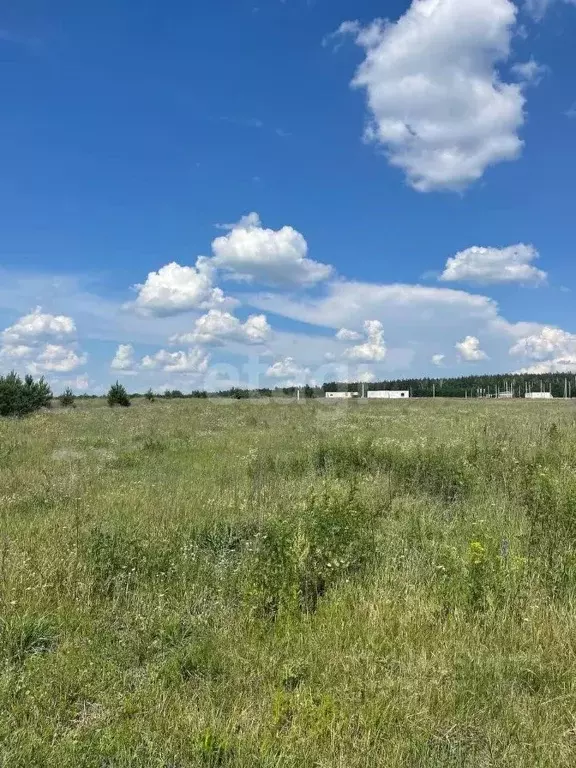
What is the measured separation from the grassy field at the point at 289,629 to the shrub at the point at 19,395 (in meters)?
29.6

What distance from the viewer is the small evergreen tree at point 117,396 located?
50.4 metres

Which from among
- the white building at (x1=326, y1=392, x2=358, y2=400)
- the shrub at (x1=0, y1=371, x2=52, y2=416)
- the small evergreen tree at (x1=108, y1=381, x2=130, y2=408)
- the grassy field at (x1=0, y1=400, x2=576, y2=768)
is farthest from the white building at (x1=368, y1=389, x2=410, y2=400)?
the grassy field at (x1=0, y1=400, x2=576, y2=768)

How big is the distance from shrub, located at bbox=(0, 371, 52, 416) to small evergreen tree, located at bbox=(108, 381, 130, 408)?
11170 mm

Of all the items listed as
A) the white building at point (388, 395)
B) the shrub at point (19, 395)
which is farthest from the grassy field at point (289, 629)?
the white building at point (388, 395)

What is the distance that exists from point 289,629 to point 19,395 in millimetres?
36003

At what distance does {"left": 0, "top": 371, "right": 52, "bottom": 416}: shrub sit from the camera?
1368 inches

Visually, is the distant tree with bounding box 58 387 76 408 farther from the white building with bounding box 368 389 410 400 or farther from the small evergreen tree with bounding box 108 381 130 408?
the white building with bounding box 368 389 410 400

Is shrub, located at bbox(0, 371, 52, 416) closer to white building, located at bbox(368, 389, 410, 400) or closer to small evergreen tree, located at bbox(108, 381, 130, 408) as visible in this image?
small evergreen tree, located at bbox(108, 381, 130, 408)

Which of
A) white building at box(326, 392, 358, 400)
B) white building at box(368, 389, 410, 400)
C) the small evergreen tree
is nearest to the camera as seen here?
the small evergreen tree

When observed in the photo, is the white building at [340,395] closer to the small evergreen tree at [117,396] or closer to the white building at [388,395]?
the white building at [388,395]

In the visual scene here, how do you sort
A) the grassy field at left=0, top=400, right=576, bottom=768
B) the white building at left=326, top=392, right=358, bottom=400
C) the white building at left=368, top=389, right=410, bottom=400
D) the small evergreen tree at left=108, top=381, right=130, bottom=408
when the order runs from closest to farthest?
the grassy field at left=0, top=400, right=576, bottom=768
the small evergreen tree at left=108, top=381, right=130, bottom=408
the white building at left=326, top=392, right=358, bottom=400
the white building at left=368, top=389, right=410, bottom=400

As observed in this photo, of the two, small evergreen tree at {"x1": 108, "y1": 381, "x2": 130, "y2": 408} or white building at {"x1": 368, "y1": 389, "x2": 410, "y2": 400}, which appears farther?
white building at {"x1": 368, "y1": 389, "x2": 410, "y2": 400}

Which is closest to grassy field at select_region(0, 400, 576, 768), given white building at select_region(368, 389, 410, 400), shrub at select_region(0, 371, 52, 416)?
shrub at select_region(0, 371, 52, 416)

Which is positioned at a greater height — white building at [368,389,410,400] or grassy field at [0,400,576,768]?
white building at [368,389,410,400]
